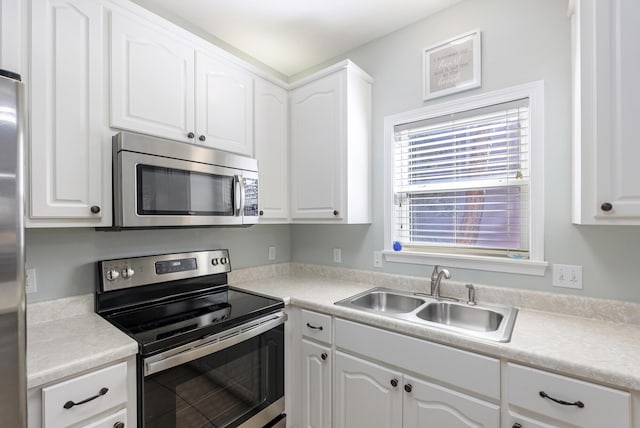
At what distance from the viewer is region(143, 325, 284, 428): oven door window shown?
124 cm

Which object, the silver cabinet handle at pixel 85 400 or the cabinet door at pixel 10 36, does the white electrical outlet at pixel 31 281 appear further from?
the cabinet door at pixel 10 36

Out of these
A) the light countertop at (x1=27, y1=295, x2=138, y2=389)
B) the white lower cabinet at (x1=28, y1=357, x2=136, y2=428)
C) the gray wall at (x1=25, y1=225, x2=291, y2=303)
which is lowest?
the white lower cabinet at (x1=28, y1=357, x2=136, y2=428)

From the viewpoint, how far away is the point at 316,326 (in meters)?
1.74

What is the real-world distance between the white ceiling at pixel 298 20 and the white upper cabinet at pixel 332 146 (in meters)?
0.31

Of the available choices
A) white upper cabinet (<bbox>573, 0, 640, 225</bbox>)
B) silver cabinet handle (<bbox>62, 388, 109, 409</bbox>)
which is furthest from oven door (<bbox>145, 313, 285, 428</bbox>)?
white upper cabinet (<bbox>573, 0, 640, 225</bbox>)

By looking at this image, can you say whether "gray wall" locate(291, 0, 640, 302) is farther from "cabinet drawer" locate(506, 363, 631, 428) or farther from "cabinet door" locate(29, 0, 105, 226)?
"cabinet door" locate(29, 0, 105, 226)

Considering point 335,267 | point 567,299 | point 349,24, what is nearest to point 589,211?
point 567,299

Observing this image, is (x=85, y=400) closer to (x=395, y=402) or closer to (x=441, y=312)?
(x=395, y=402)

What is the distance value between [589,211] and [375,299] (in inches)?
47.1

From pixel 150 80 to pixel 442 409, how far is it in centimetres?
206

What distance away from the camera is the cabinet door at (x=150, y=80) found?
4.71 ft

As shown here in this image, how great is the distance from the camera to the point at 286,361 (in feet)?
6.01

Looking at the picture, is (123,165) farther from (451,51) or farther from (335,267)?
(451,51)

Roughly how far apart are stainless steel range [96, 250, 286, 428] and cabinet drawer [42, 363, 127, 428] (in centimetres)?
7
